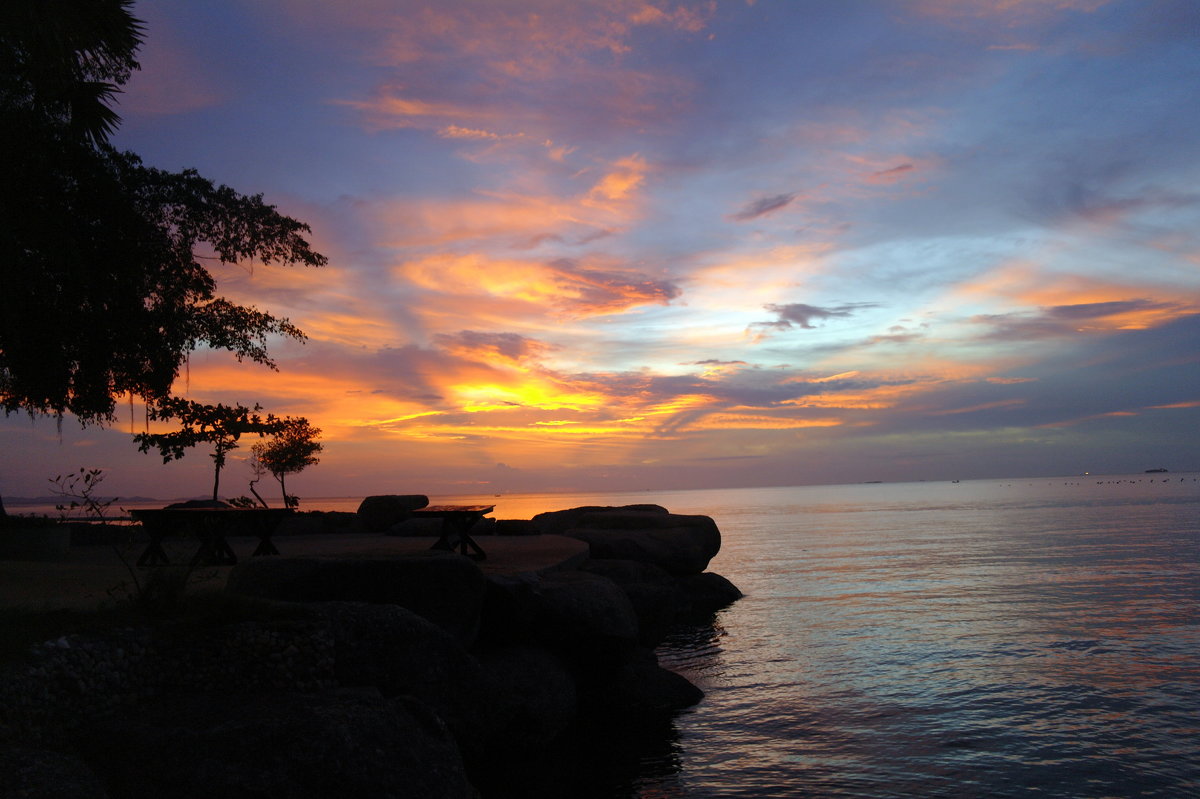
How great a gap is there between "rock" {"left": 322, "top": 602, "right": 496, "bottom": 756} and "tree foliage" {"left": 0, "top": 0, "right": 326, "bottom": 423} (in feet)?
32.7

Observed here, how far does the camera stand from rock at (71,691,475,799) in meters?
6.07

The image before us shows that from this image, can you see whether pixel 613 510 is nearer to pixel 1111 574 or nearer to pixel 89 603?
pixel 1111 574

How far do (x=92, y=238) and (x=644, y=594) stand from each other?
14316mm

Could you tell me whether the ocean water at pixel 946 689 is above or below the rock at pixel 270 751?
below

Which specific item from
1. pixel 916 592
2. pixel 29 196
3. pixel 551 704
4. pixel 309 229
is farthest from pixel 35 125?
pixel 916 592

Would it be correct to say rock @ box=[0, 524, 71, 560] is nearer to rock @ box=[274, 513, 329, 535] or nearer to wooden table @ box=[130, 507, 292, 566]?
wooden table @ box=[130, 507, 292, 566]

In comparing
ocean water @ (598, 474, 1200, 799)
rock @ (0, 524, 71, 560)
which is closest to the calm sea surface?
ocean water @ (598, 474, 1200, 799)

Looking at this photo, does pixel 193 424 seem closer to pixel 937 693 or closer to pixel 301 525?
pixel 301 525

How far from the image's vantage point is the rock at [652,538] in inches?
910

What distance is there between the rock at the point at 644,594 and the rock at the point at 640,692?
4153 millimetres

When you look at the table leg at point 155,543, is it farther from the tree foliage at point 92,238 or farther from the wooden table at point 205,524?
the tree foliage at point 92,238

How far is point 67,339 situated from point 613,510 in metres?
20.0

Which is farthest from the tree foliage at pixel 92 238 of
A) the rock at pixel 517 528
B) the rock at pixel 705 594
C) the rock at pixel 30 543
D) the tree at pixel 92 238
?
the rock at pixel 705 594

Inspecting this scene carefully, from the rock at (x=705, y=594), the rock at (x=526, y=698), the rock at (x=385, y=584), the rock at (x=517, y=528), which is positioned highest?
the rock at (x=385, y=584)
